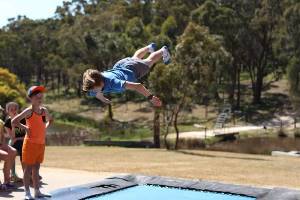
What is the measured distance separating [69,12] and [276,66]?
4285 cm

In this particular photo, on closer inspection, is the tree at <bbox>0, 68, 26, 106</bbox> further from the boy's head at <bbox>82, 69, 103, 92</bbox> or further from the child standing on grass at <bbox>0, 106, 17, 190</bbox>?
the boy's head at <bbox>82, 69, 103, 92</bbox>

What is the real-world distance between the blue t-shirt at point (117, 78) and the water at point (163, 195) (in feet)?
7.10

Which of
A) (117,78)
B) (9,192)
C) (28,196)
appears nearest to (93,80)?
(117,78)

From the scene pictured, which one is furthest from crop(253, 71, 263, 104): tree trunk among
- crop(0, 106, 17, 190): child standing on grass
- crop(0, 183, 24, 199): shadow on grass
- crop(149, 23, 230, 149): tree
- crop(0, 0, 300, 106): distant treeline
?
crop(0, 106, 17, 190): child standing on grass

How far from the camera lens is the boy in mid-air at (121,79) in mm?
7293

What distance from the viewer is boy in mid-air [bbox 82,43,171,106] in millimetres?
7293

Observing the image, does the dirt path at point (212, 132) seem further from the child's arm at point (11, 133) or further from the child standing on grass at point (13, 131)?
the child's arm at point (11, 133)

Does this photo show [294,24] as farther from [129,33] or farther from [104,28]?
[104,28]

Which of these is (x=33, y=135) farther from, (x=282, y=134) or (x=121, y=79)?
(x=282, y=134)

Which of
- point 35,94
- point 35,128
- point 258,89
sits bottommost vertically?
point 35,128

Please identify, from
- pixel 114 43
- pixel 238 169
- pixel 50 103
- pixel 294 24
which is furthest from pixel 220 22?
pixel 238 169

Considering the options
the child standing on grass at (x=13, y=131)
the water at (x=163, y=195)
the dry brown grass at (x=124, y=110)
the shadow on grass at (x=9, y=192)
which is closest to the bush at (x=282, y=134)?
the dry brown grass at (x=124, y=110)

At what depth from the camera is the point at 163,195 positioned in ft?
29.7

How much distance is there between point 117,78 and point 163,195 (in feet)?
8.33
